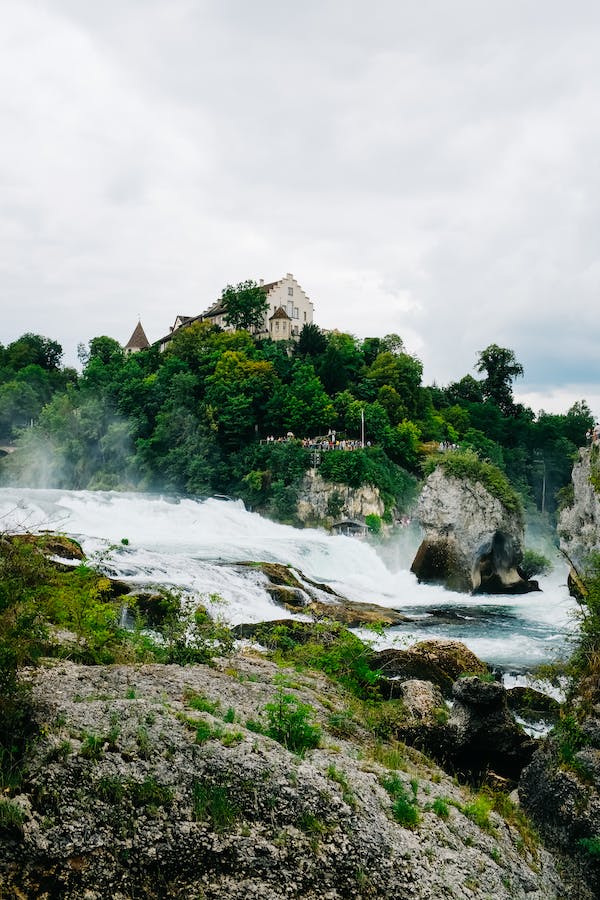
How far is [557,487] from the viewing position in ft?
204

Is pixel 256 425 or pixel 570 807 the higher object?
pixel 256 425

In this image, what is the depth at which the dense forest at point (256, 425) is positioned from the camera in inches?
1810

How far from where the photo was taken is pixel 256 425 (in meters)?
48.8

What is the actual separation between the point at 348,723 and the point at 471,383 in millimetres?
70953

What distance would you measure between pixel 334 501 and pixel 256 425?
32.2ft

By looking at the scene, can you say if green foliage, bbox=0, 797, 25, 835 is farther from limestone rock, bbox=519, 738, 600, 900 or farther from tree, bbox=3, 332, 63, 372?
tree, bbox=3, 332, 63, 372

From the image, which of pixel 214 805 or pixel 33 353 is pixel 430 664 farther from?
pixel 33 353

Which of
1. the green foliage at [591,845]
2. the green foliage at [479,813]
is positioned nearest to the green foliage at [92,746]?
the green foliage at [479,813]

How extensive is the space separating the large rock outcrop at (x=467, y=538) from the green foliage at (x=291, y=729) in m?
22.6

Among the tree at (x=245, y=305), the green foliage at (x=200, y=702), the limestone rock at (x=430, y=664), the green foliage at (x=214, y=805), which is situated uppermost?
the tree at (x=245, y=305)

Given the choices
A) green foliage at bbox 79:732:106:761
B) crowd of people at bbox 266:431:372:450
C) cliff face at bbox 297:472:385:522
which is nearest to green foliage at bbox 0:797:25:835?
green foliage at bbox 79:732:106:761

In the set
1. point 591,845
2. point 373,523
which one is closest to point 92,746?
point 591,845

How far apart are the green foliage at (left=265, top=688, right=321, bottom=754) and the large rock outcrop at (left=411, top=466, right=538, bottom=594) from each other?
22560 millimetres

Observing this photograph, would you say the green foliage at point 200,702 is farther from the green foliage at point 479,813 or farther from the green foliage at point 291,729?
the green foliage at point 479,813
